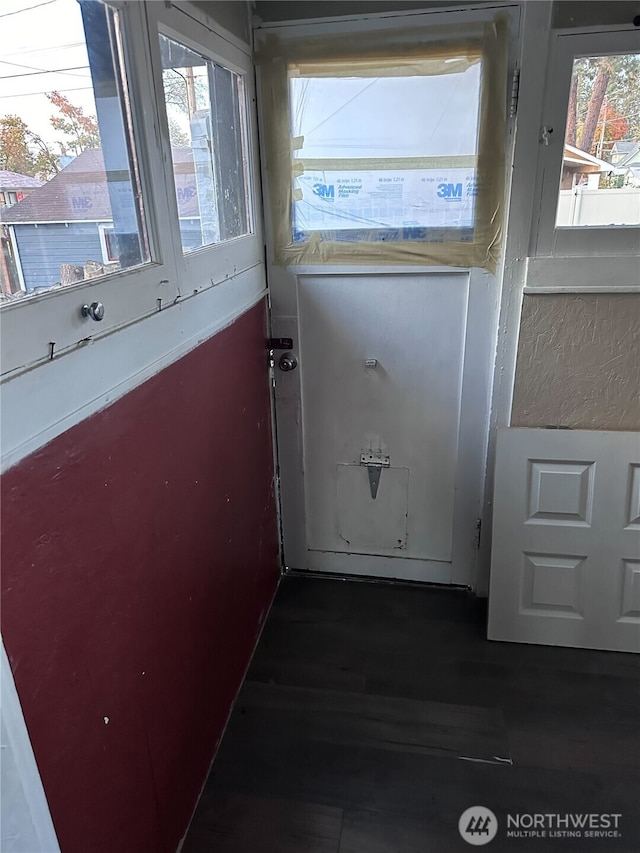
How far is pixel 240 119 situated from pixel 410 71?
21.7 inches

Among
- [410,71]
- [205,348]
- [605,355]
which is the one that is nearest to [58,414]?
[205,348]

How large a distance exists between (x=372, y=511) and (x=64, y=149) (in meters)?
1.73

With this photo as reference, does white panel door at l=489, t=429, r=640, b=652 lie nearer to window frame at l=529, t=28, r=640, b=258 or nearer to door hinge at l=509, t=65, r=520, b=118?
window frame at l=529, t=28, r=640, b=258

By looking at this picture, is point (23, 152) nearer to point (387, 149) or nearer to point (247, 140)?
point (247, 140)

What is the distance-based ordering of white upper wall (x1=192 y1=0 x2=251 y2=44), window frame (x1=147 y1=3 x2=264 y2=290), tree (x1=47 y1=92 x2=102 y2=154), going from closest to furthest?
tree (x1=47 y1=92 x2=102 y2=154) → window frame (x1=147 y1=3 x2=264 y2=290) → white upper wall (x1=192 y1=0 x2=251 y2=44)

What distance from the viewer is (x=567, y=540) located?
204 cm

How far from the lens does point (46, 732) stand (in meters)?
0.95

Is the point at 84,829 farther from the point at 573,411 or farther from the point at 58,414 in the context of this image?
the point at 573,411

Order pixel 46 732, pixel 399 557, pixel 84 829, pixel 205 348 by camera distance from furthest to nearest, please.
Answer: pixel 399 557 → pixel 205 348 → pixel 84 829 → pixel 46 732

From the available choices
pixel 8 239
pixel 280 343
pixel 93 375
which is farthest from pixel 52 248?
pixel 280 343

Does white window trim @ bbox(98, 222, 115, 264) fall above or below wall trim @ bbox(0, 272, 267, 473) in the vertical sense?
above

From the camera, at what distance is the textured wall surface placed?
1.91 m

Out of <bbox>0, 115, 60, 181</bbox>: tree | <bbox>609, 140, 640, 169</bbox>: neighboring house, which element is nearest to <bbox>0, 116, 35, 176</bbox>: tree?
<bbox>0, 115, 60, 181</bbox>: tree

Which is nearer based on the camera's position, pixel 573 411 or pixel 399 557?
pixel 573 411
